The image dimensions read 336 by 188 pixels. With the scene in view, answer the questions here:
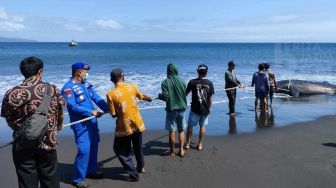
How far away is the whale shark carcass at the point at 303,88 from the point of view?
1755 cm

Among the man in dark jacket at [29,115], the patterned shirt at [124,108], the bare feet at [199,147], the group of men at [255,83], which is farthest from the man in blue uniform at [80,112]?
the group of men at [255,83]

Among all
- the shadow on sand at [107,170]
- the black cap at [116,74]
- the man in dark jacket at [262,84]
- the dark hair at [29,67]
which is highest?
the dark hair at [29,67]

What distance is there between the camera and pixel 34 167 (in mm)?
4570

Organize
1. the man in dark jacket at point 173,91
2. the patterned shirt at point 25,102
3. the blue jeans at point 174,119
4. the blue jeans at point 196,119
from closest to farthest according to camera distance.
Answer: the patterned shirt at point 25,102 < the man in dark jacket at point 173,91 < the blue jeans at point 174,119 < the blue jeans at point 196,119

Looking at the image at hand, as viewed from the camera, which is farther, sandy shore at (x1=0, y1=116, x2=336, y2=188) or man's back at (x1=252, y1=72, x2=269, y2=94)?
man's back at (x1=252, y1=72, x2=269, y2=94)

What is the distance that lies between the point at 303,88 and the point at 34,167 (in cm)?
1582

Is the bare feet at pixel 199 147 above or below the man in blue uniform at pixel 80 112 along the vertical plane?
below

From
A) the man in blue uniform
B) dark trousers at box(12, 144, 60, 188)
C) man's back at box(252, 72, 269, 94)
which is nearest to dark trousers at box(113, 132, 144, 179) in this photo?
the man in blue uniform

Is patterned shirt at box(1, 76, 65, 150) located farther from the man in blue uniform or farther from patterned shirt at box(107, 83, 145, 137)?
patterned shirt at box(107, 83, 145, 137)

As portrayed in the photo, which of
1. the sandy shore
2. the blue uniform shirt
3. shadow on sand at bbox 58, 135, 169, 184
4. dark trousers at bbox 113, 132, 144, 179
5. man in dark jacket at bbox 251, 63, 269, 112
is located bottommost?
shadow on sand at bbox 58, 135, 169, 184

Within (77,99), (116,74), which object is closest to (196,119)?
(116,74)

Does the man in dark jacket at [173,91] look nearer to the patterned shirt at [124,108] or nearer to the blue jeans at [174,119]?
the blue jeans at [174,119]

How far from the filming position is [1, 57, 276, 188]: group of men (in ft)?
14.3

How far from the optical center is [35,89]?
432 cm
